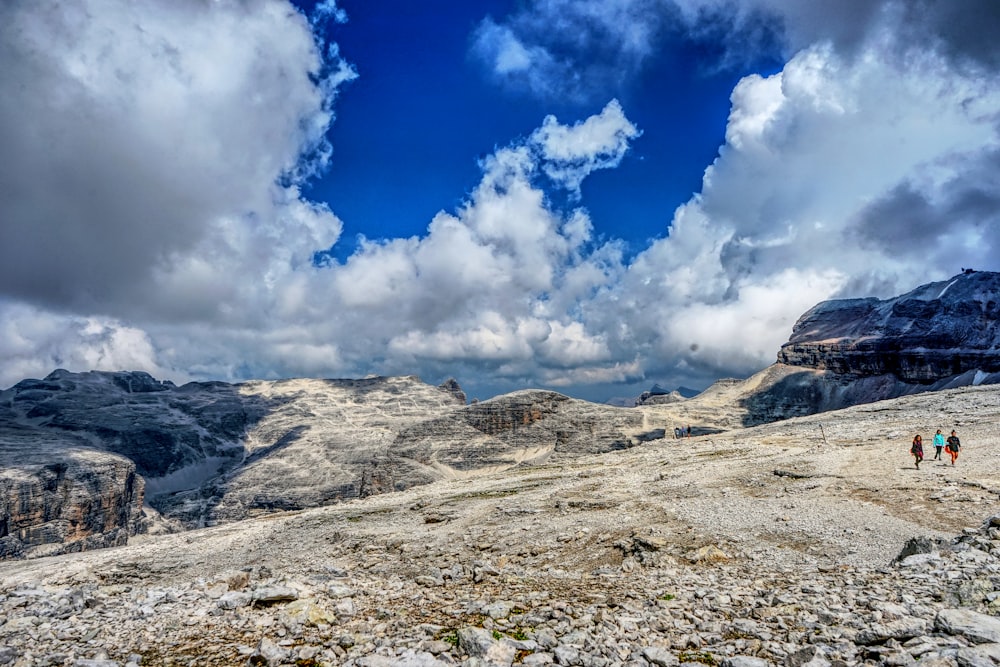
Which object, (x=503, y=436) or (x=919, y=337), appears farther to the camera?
(x=919, y=337)

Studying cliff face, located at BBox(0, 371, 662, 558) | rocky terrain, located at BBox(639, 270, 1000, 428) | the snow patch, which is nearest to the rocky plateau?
cliff face, located at BBox(0, 371, 662, 558)

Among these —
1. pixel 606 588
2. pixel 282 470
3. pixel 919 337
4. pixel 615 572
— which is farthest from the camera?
pixel 282 470

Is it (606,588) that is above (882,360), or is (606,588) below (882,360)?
below

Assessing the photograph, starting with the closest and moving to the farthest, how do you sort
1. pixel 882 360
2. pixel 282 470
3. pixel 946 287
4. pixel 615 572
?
pixel 615 572 → pixel 882 360 → pixel 282 470 → pixel 946 287

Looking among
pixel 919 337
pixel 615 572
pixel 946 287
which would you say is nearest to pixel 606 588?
pixel 615 572

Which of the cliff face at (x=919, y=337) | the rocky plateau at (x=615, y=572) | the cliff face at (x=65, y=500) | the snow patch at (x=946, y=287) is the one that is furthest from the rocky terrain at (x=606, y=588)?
the snow patch at (x=946, y=287)

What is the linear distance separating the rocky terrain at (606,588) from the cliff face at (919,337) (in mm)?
133004

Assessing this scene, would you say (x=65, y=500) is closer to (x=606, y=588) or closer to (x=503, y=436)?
(x=503, y=436)

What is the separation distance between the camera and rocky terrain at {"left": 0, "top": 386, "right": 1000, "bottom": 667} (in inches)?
413

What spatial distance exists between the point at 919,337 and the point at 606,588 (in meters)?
173

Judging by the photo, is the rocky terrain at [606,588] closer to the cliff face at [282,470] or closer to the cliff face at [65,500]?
the cliff face at [282,470]

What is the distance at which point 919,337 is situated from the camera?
147 m

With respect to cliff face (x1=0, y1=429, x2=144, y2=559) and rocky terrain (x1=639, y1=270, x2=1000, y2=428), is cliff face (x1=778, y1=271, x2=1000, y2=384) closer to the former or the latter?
rocky terrain (x1=639, y1=270, x2=1000, y2=428)

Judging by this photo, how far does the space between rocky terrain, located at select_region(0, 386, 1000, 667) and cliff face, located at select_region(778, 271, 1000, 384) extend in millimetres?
133004
